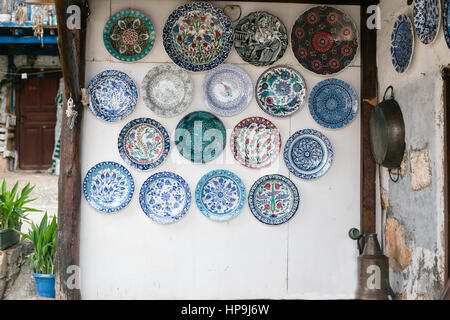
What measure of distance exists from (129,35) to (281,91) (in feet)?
3.88

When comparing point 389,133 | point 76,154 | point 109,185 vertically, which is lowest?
point 109,185

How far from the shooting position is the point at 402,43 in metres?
2.36

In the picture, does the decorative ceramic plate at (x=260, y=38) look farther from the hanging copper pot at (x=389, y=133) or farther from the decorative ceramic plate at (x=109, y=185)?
the decorative ceramic plate at (x=109, y=185)

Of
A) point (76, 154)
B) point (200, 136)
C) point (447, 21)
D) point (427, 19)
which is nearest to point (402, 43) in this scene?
point (427, 19)

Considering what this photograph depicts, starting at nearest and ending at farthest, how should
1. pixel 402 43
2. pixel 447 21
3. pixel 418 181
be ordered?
pixel 447 21, pixel 418 181, pixel 402 43

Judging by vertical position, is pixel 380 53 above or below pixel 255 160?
above

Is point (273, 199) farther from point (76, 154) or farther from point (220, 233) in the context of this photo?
point (76, 154)

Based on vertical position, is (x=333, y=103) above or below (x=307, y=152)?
above

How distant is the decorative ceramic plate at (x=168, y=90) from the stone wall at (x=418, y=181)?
55.7 inches

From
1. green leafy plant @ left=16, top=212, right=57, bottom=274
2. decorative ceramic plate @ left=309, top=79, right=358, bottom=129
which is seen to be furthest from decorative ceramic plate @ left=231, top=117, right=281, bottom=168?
green leafy plant @ left=16, top=212, right=57, bottom=274

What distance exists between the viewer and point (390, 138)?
2.36 metres

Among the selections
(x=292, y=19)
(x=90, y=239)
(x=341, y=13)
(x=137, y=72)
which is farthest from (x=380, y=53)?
(x=90, y=239)
